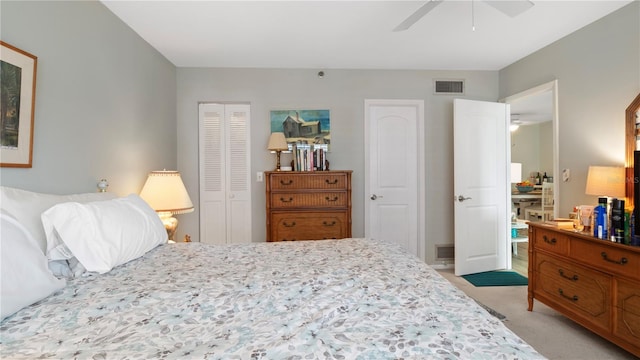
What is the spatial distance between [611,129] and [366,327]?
2.84 meters

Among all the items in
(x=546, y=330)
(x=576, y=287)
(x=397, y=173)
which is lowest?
(x=546, y=330)

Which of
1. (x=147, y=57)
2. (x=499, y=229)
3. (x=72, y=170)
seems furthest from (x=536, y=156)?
(x=72, y=170)

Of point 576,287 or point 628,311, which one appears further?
point 576,287

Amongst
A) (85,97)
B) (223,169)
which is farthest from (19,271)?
(223,169)

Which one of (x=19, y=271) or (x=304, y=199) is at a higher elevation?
(x=304, y=199)

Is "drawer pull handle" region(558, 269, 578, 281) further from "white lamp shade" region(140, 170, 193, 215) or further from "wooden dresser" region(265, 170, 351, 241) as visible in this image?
"white lamp shade" region(140, 170, 193, 215)

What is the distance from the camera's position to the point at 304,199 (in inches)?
130

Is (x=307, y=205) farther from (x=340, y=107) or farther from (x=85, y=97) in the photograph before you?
(x=85, y=97)

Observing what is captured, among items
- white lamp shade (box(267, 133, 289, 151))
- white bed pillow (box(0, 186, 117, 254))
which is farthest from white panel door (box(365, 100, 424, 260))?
white bed pillow (box(0, 186, 117, 254))

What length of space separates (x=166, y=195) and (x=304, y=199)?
1.32 m

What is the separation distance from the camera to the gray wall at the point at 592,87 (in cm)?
239

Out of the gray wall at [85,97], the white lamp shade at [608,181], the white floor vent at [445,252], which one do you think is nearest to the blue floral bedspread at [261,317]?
the gray wall at [85,97]

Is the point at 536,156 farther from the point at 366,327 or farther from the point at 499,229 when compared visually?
the point at 366,327

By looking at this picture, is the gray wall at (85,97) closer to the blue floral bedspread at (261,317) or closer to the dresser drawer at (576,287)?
the blue floral bedspread at (261,317)
